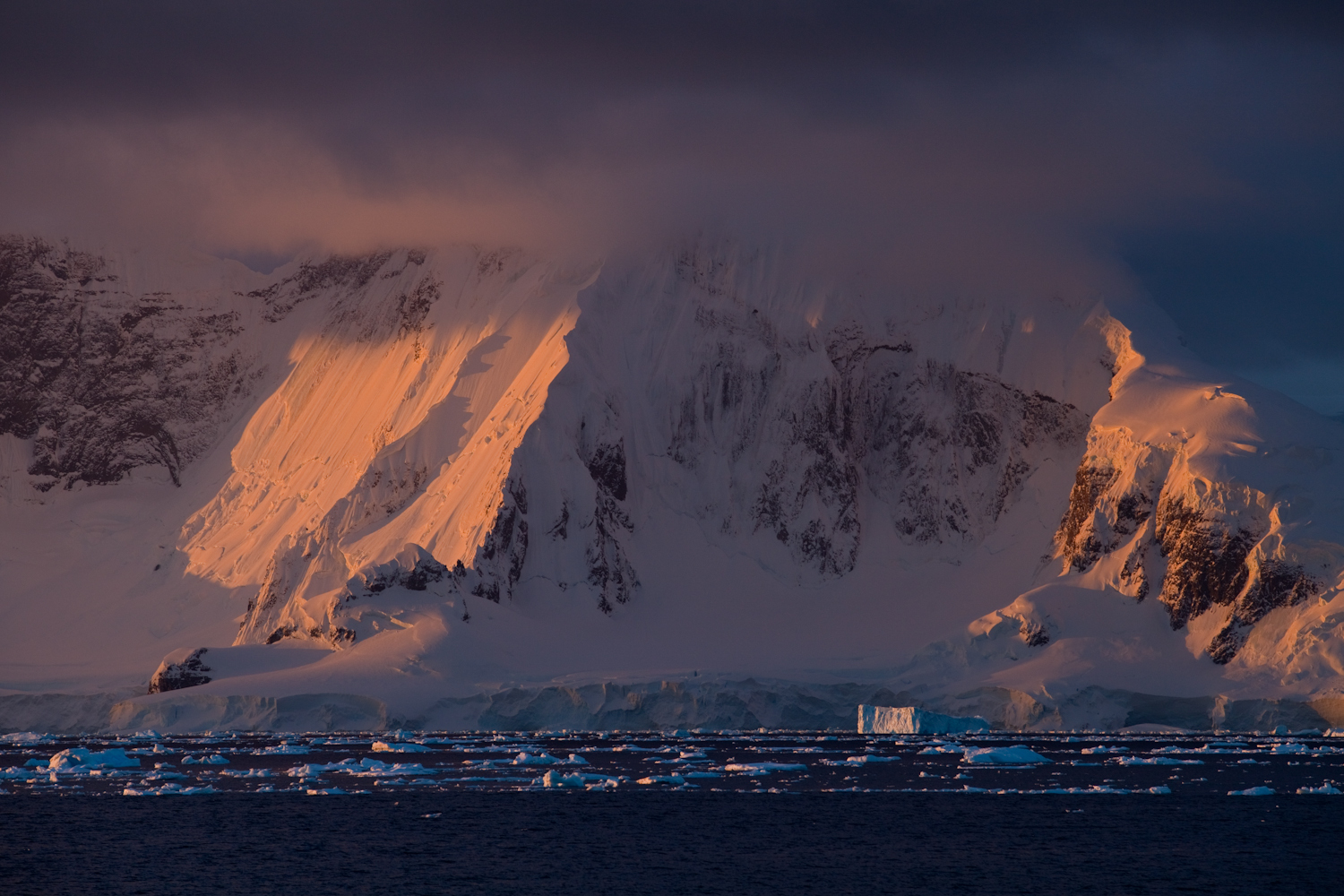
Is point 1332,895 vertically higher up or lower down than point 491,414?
lower down

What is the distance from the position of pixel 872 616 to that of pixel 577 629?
105 feet

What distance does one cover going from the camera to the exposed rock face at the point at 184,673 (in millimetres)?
154250

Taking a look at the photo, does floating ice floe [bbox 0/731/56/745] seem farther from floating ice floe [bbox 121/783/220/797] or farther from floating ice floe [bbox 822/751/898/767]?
floating ice floe [bbox 822/751/898/767]

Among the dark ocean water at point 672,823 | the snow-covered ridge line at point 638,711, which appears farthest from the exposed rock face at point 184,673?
the dark ocean water at point 672,823

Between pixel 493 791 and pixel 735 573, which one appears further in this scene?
pixel 735 573

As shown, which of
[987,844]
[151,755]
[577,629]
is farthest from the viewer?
[577,629]

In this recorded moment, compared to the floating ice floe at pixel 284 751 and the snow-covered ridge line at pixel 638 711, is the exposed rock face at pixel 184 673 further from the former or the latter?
the floating ice floe at pixel 284 751

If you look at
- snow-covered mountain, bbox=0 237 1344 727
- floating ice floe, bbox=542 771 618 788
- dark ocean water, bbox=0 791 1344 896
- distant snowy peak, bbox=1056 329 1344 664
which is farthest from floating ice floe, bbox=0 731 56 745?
distant snowy peak, bbox=1056 329 1344 664

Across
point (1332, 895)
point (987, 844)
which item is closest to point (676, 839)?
point (987, 844)

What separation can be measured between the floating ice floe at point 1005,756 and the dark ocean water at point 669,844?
15.7m

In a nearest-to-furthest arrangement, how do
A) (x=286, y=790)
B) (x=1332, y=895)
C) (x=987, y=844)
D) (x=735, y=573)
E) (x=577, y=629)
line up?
(x=1332, y=895)
(x=987, y=844)
(x=286, y=790)
(x=577, y=629)
(x=735, y=573)

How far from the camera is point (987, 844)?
71188mm

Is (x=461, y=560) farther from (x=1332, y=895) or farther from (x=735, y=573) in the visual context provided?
(x=1332, y=895)

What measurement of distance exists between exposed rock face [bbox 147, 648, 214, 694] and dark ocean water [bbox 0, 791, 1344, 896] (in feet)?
223
